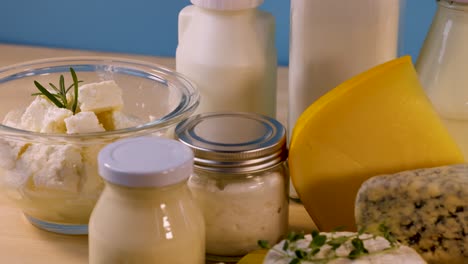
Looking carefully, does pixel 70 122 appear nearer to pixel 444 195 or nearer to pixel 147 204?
pixel 147 204

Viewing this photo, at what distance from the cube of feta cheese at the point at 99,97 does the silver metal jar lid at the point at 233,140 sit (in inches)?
3.5

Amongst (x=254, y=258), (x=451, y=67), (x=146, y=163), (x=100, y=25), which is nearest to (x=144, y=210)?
(x=146, y=163)

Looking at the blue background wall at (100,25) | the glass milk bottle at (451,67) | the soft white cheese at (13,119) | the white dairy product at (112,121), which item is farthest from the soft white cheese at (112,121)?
the blue background wall at (100,25)

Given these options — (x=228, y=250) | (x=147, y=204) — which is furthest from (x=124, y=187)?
(x=228, y=250)

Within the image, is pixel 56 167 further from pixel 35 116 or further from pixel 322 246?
pixel 322 246

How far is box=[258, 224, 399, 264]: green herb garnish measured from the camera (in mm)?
775

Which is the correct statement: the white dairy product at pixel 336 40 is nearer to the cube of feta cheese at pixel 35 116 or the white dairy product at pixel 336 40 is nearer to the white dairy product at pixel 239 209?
the white dairy product at pixel 239 209

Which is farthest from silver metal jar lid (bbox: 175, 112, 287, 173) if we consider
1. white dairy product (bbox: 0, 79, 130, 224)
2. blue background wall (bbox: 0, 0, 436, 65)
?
blue background wall (bbox: 0, 0, 436, 65)

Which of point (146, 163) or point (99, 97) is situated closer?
point (146, 163)

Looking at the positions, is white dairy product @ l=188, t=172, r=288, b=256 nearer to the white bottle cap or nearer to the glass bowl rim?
the glass bowl rim

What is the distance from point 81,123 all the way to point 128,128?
0.18 ft

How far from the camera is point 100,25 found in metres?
1.59

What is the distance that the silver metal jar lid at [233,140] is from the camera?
2.88ft

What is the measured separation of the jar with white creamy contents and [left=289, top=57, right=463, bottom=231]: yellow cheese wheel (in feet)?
0.11
